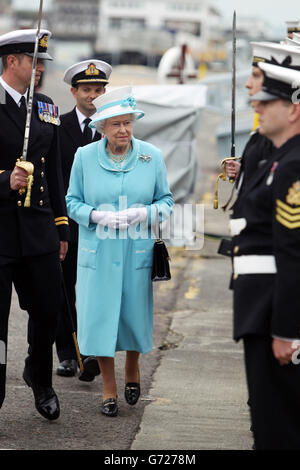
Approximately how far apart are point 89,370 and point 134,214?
1242 mm

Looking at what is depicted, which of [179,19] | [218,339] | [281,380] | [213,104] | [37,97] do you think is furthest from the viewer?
[179,19]

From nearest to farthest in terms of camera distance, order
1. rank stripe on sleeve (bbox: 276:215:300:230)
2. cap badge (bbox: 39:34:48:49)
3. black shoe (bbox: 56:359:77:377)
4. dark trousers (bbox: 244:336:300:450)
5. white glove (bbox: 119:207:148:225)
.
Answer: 1. rank stripe on sleeve (bbox: 276:215:300:230)
2. dark trousers (bbox: 244:336:300:450)
3. cap badge (bbox: 39:34:48:49)
4. white glove (bbox: 119:207:148:225)
5. black shoe (bbox: 56:359:77:377)

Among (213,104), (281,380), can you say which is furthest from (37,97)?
(213,104)

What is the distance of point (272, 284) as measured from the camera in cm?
388

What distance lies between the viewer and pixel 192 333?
8164 millimetres

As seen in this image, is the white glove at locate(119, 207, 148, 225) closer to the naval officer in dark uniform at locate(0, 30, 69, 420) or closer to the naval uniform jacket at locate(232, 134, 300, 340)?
the naval officer in dark uniform at locate(0, 30, 69, 420)

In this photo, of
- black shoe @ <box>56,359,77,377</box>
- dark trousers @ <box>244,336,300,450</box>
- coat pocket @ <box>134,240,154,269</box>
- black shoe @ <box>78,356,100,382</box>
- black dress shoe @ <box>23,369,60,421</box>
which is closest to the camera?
dark trousers @ <box>244,336,300,450</box>

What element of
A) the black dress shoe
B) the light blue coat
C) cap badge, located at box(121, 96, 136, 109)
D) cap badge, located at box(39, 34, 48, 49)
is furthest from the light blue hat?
the black dress shoe

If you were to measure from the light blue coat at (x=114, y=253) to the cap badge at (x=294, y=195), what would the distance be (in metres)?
2.16

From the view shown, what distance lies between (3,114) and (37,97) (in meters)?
0.32

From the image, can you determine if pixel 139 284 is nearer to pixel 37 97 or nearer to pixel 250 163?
pixel 37 97

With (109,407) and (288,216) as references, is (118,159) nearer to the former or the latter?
(109,407)

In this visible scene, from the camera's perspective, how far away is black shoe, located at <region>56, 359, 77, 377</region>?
680 cm

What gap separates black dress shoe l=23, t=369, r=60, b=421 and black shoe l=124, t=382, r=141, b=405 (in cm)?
47
